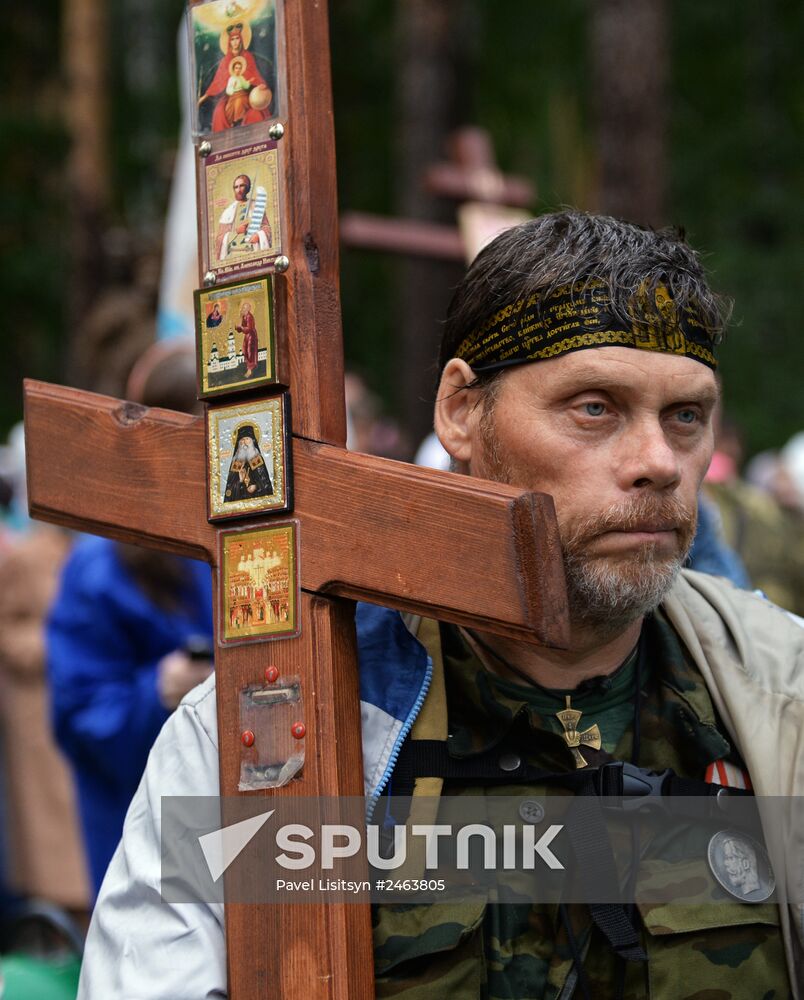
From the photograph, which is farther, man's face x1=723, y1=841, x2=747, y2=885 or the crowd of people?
the crowd of people

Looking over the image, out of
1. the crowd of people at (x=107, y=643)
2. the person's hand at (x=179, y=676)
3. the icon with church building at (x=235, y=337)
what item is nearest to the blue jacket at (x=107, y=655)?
the crowd of people at (x=107, y=643)

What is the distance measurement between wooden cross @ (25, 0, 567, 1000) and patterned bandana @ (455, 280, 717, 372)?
11.1 inches

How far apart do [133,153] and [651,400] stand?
1985 centimetres

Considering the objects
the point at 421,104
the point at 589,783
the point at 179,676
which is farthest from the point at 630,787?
the point at 421,104

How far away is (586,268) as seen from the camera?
7.16 ft

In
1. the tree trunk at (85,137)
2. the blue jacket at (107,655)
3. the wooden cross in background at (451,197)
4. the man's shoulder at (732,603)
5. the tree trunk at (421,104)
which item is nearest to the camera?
the man's shoulder at (732,603)

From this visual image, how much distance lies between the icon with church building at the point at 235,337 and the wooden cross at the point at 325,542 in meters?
0.03

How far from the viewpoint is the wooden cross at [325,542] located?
1.92 metres

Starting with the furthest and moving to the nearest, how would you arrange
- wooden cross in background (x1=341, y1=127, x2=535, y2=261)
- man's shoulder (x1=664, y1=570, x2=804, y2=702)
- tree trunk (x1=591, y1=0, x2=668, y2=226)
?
tree trunk (x1=591, y1=0, x2=668, y2=226) → wooden cross in background (x1=341, y1=127, x2=535, y2=261) → man's shoulder (x1=664, y1=570, x2=804, y2=702)

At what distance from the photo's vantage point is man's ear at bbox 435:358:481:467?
233 cm

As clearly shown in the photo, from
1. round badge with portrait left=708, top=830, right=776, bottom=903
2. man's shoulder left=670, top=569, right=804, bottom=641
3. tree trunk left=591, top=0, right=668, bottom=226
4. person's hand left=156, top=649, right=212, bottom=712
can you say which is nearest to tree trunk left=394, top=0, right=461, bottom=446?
tree trunk left=591, top=0, right=668, bottom=226

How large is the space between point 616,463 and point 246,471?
53 cm

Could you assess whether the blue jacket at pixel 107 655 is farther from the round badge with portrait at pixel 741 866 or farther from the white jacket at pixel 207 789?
the round badge with portrait at pixel 741 866

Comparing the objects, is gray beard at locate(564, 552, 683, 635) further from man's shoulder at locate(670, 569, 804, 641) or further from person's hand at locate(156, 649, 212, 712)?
person's hand at locate(156, 649, 212, 712)
